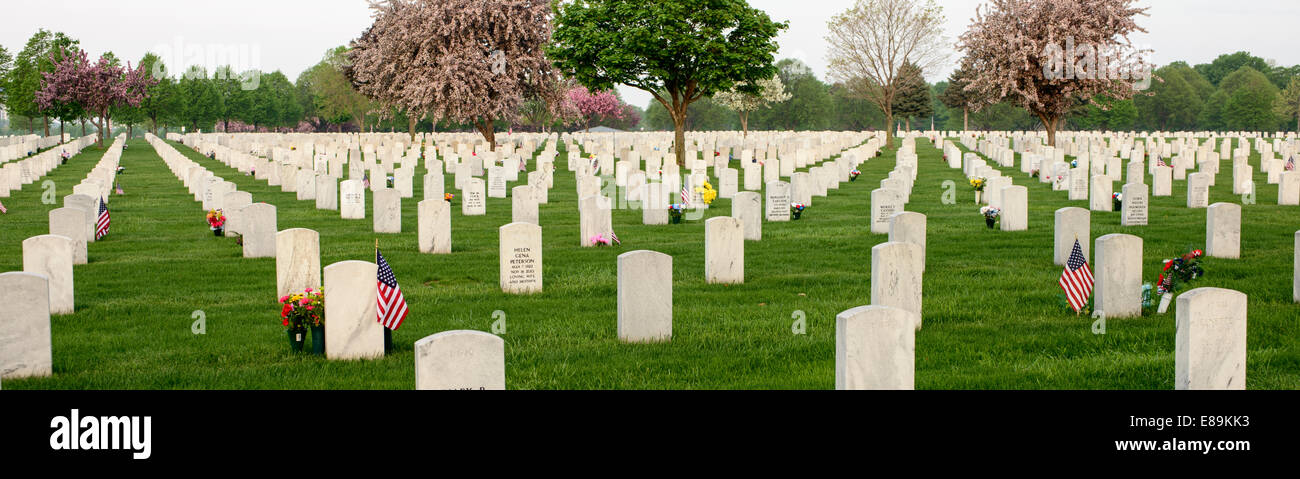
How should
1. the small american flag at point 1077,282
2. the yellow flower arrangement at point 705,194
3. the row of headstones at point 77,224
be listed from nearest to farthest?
1. the small american flag at point 1077,282
2. the row of headstones at point 77,224
3. the yellow flower arrangement at point 705,194

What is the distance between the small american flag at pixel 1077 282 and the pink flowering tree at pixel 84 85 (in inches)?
2217

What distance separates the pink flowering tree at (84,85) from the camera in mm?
54344

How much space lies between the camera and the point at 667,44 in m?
35.3

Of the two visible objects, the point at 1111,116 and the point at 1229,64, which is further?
the point at 1229,64

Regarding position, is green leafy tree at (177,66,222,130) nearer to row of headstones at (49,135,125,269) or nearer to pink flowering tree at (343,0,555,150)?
pink flowering tree at (343,0,555,150)

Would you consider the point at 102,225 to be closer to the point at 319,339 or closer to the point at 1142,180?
the point at 319,339

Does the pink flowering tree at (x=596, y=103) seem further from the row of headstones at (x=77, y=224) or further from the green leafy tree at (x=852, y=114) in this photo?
the row of headstones at (x=77, y=224)

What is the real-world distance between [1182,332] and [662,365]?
369 centimetres

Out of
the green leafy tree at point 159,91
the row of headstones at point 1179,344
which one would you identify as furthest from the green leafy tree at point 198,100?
the row of headstones at point 1179,344

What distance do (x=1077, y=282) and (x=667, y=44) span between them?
26517 mm

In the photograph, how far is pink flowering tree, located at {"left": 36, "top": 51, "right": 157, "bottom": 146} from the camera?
178 feet

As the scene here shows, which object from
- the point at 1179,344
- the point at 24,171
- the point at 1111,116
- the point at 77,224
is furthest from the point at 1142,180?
the point at 1111,116

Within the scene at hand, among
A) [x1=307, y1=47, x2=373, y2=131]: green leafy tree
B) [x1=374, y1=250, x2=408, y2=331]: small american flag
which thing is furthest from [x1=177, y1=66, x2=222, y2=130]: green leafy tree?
[x1=374, y1=250, x2=408, y2=331]: small american flag

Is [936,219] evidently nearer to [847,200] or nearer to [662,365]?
[847,200]
